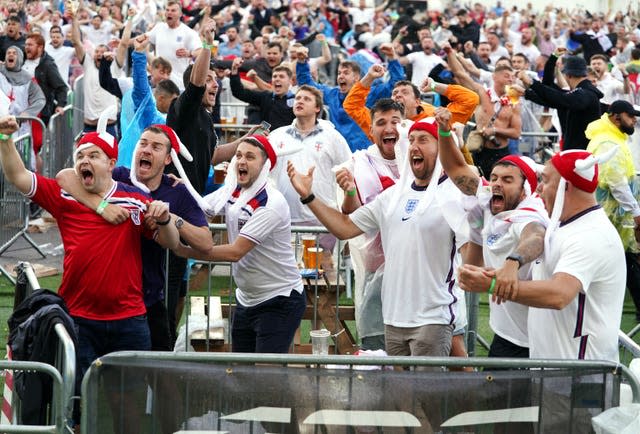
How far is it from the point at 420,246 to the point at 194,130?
3.12 metres

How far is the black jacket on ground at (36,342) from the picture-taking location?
6.11 meters

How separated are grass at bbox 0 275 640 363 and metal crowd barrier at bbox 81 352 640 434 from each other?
4.84 m

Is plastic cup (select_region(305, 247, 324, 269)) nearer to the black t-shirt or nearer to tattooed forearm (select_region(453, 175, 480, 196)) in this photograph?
the black t-shirt

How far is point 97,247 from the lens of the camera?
6.90 m

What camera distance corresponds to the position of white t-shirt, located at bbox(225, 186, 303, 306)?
307 inches

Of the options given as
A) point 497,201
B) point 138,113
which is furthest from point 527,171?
point 138,113

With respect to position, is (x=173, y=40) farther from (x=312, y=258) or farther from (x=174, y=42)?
(x=312, y=258)

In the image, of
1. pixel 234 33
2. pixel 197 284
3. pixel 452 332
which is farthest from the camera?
pixel 234 33

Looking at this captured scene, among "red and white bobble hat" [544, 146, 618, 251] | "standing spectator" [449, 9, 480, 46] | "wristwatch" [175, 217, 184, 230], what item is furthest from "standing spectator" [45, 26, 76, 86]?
"red and white bobble hat" [544, 146, 618, 251]

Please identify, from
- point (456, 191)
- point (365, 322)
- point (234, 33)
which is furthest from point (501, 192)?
point (234, 33)

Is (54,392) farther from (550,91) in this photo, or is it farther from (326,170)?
(550,91)

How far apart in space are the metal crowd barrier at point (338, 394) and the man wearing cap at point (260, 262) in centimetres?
211

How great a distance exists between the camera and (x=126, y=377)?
18.3ft

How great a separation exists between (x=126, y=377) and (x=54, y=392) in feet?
1.27
